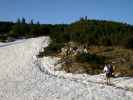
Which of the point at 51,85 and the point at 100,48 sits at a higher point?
the point at 100,48

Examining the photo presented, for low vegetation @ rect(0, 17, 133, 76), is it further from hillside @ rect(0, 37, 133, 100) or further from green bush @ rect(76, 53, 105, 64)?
hillside @ rect(0, 37, 133, 100)

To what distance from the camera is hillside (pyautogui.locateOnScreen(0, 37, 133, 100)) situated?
19.5m

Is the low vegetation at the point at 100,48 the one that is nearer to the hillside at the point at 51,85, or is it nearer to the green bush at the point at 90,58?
the green bush at the point at 90,58

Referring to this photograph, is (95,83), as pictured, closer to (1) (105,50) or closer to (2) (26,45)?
(1) (105,50)

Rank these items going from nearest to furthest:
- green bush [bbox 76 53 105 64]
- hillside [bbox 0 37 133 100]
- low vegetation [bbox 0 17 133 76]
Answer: hillside [bbox 0 37 133 100]
low vegetation [bbox 0 17 133 76]
green bush [bbox 76 53 105 64]

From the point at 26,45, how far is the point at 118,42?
14.4m

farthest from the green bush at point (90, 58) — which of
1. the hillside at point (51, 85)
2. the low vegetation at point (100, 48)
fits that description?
the hillside at point (51, 85)

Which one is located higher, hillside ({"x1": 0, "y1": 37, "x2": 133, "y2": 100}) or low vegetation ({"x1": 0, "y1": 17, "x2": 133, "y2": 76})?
low vegetation ({"x1": 0, "y1": 17, "x2": 133, "y2": 76})

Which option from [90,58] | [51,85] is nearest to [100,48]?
[90,58]

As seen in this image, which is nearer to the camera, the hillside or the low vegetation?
the hillside

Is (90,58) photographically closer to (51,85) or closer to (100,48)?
(51,85)

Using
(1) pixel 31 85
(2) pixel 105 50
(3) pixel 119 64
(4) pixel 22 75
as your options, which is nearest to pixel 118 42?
(2) pixel 105 50

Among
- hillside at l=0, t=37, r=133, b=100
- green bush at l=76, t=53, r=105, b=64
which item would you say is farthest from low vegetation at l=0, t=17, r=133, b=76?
hillside at l=0, t=37, r=133, b=100

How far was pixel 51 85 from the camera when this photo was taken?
22.7m
